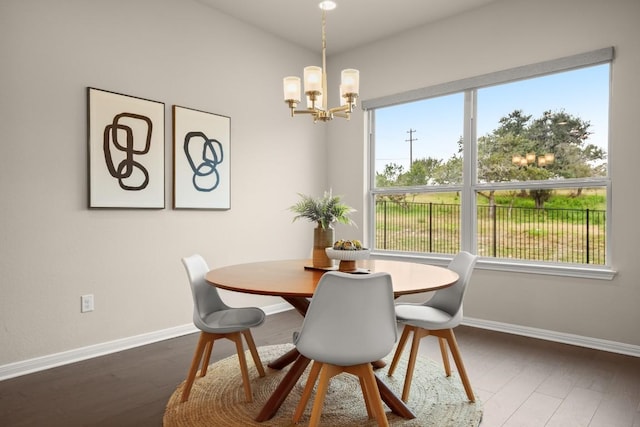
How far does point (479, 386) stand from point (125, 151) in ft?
9.68

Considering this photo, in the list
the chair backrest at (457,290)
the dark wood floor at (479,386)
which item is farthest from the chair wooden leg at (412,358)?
the dark wood floor at (479,386)

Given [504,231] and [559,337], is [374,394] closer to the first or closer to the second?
[559,337]

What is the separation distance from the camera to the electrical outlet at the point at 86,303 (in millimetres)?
2947

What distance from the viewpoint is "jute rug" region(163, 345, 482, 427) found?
2.04m

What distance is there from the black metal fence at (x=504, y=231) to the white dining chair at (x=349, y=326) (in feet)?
7.75

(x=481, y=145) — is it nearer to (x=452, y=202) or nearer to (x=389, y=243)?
(x=452, y=202)

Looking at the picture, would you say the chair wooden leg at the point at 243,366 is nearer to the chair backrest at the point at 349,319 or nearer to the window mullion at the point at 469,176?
the chair backrest at the point at 349,319

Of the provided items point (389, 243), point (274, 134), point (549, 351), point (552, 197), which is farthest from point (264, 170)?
point (549, 351)

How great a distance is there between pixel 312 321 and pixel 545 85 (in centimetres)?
307

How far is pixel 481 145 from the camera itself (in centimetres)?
387

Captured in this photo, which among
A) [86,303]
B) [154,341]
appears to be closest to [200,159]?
[86,303]

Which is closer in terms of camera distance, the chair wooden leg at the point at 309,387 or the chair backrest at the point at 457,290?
the chair wooden leg at the point at 309,387

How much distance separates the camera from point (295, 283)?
6.70 ft

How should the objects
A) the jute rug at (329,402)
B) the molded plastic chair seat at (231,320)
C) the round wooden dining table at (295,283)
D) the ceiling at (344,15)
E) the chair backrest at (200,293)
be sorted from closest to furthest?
the round wooden dining table at (295,283), the jute rug at (329,402), the molded plastic chair seat at (231,320), the chair backrest at (200,293), the ceiling at (344,15)
